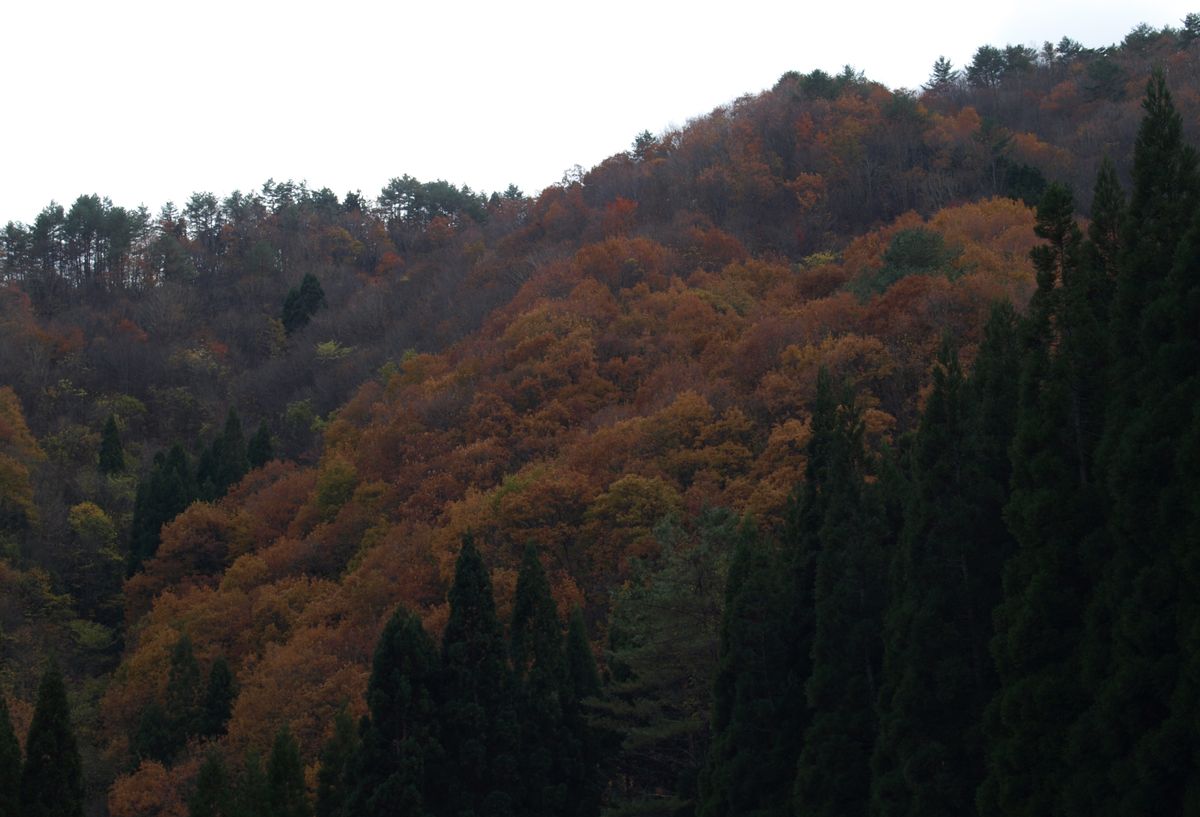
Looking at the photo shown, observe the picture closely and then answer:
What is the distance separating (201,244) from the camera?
257 feet

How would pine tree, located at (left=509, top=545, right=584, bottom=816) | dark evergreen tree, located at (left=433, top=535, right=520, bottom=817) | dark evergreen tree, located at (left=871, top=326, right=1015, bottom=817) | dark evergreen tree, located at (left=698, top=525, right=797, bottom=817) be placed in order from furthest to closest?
1. pine tree, located at (left=509, top=545, right=584, bottom=816)
2. dark evergreen tree, located at (left=433, top=535, right=520, bottom=817)
3. dark evergreen tree, located at (left=698, top=525, right=797, bottom=817)
4. dark evergreen tree, located at (left=871, top=326, right=1015, bottom=817)

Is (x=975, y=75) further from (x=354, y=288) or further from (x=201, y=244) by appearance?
(x=201, y=244)

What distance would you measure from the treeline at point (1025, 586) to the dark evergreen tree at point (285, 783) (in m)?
7.76

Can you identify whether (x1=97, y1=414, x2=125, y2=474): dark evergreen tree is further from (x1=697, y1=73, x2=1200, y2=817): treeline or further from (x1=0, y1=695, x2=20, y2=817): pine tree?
(x1=697, y1=73, x2=1200, y2=817): treeline

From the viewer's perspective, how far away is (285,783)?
2273cm

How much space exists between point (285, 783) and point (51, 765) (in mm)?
3699

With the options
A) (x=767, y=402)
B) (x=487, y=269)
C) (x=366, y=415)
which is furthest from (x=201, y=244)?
(x=767, y=402)

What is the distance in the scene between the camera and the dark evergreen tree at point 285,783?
22.6m

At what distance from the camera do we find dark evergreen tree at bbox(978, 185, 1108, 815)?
40.3 ft

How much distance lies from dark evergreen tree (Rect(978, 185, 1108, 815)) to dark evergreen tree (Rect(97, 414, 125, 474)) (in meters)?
44.7

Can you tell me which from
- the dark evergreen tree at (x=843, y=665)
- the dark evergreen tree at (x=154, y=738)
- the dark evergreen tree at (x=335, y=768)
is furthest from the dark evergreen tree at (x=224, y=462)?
the dark evergreen tree at (x=843, y=665)

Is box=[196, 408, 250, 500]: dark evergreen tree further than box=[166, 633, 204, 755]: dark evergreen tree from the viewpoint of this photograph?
Yes

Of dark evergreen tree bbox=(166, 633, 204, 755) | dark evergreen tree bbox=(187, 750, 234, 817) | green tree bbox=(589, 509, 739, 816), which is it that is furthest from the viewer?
dark evergreen tree bbox=(166, 633, 204, 755)

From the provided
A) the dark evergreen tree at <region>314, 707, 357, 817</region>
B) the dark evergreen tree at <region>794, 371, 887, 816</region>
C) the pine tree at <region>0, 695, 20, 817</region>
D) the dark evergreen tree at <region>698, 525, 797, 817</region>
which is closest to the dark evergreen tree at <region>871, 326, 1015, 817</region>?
the dark evergreen tree at <region>794, 371, 887, 816</region>
